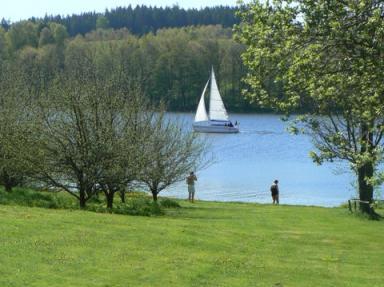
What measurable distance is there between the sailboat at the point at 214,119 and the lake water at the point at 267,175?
9.15 meters

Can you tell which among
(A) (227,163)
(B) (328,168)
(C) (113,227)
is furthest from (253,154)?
(C) (113,227)

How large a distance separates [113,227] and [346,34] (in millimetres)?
8766

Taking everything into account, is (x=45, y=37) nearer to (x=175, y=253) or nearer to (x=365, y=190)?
(x=365, y=190)

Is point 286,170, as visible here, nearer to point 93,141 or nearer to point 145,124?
point 145,124

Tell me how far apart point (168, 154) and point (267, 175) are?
24.1 metres

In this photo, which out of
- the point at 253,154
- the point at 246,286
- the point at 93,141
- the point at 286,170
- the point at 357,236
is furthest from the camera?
the point at 253,154

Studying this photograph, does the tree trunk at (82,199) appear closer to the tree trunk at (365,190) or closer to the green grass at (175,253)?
the green grass at (175,253)

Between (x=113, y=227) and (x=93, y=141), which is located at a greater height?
(x=93, y=141)

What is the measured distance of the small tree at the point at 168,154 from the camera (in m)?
29.6

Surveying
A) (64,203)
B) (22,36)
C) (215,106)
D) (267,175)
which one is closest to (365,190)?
(64,203)

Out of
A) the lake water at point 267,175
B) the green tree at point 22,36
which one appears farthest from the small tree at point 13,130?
the green tree at point 22,36

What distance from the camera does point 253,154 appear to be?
70.8m

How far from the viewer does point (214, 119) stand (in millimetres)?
98812

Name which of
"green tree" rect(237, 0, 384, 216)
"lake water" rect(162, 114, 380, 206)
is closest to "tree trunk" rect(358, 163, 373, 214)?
"lake water" rect(162, 114, 380, 206)
